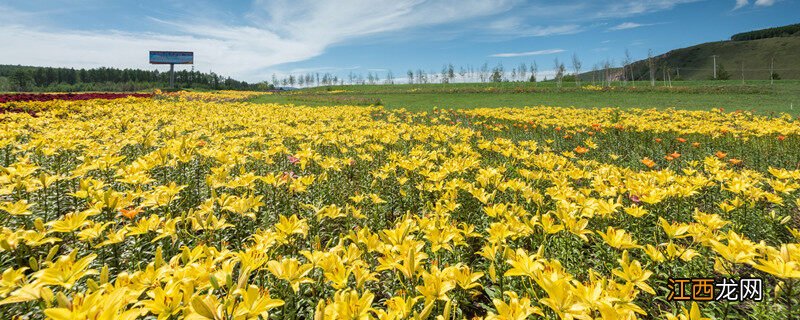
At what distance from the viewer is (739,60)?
529ft

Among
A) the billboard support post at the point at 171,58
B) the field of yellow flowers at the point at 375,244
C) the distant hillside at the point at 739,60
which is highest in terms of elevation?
the distant hillside at the point at 739,60

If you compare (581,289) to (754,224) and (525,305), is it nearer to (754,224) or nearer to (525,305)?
(525,305)

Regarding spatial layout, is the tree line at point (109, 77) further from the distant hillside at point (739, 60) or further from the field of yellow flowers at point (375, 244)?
the distant hillside at point (739, 60)

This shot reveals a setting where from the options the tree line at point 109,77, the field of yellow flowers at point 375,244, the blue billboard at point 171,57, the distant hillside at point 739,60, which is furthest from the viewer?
the distant hillside at point 739,60

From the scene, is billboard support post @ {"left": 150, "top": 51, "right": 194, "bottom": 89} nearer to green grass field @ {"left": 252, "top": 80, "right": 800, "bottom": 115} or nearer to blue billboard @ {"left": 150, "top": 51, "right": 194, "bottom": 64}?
blue billboard @ {"left": 150, "top": 51, "right": 194, "bottom": 64}

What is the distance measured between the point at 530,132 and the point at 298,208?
371 inches

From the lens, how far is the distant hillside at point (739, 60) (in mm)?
139625

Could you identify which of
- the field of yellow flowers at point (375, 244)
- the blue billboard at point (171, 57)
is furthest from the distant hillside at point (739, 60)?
the field of yellow flowers at point (375, 244)

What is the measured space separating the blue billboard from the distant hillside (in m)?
134

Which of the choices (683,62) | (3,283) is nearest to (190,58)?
(3,283)

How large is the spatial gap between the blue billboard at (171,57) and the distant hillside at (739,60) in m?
134

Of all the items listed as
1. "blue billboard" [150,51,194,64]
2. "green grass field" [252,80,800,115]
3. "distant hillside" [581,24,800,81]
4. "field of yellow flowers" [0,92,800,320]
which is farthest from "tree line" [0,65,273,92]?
"distant hillside" [581,24,800,81]

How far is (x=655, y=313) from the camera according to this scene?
8.61ft

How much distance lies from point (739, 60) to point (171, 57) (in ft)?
750
